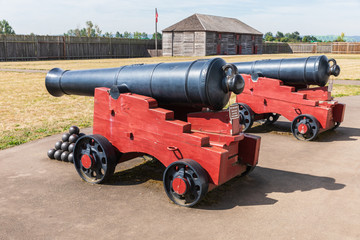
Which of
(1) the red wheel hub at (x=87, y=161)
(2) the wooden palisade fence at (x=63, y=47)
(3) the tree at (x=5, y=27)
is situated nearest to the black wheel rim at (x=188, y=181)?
(1) the red wheel hub at (x=87, y=161)

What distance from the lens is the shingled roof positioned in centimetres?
4412

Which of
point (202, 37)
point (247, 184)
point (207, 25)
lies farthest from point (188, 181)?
point (207, 25)

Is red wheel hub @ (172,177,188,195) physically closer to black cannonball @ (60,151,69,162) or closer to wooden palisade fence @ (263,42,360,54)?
black cannonball @ (60,151,69,162)

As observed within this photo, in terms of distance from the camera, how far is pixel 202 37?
4341 cm

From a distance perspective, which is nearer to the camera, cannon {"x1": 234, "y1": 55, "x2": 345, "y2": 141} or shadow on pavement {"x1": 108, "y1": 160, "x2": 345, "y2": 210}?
shadow on pavement {"x1": 108, "y1": 160, "x2": 345, "y2": 210}

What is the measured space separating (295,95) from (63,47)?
35203mm

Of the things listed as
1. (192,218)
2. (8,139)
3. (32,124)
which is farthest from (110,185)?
(32,124)

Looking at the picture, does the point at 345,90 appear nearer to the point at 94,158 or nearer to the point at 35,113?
the point at 35,113

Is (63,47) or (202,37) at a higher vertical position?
(202,37)

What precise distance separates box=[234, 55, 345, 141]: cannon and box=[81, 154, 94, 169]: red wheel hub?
417 cm

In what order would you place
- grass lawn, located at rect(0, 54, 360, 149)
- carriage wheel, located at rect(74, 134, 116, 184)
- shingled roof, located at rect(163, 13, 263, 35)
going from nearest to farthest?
carriage wheel, located at rect(74, 134, 116, 184), grass lawn, located at rect(0, 54, 360, 149), shingled roof, located at rect(163, 13, 263, 35)

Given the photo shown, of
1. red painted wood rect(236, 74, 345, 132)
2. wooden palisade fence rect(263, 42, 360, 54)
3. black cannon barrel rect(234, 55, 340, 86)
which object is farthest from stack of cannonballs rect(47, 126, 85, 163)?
wooden palisade fence rect(263, 42, 360, 54)

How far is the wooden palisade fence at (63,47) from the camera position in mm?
35656

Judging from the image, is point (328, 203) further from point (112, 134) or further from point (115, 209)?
point (112, 134)
